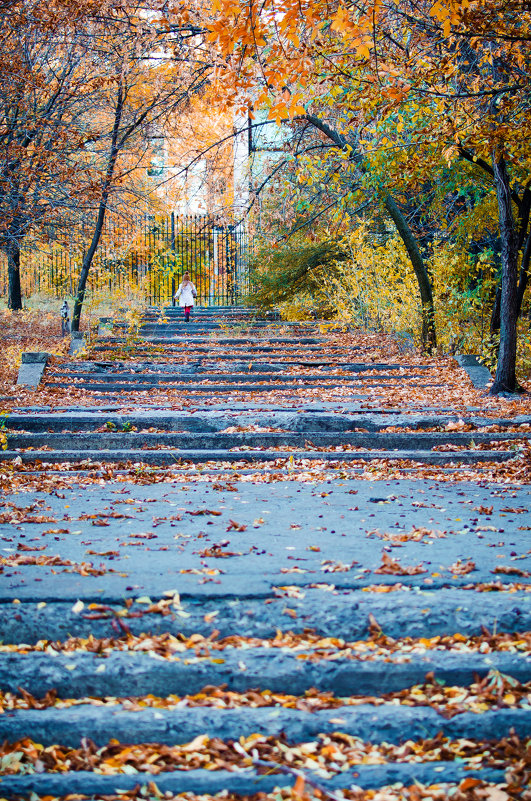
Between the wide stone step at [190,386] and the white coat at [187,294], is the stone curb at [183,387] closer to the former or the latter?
the wide stone step at [190,386]

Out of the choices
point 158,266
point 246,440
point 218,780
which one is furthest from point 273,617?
point 158,266

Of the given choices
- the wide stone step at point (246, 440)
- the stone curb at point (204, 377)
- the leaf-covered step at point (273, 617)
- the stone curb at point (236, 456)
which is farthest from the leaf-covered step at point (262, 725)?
the stone curb at point (204, 377)

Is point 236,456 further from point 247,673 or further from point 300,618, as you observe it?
point 247,673

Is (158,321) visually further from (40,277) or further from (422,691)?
(422,691)

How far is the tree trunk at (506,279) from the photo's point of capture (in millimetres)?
8445

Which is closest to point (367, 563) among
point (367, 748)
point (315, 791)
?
point (367, 748)

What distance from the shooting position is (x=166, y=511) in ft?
15.9

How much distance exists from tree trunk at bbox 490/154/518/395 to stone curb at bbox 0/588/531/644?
19.7ft

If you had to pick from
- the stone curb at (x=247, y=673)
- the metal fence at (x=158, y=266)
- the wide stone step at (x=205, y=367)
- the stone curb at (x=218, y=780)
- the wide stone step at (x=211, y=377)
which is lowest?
the stone curb at (x=218, y=780)

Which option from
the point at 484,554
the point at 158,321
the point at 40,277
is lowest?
the point at 484,554

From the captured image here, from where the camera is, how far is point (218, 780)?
7.57ft

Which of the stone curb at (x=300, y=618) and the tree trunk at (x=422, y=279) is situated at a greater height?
the tree trunk at (x=422, y=279)

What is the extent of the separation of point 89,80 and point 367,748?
32.8 feet

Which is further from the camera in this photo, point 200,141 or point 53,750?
point 200,141
